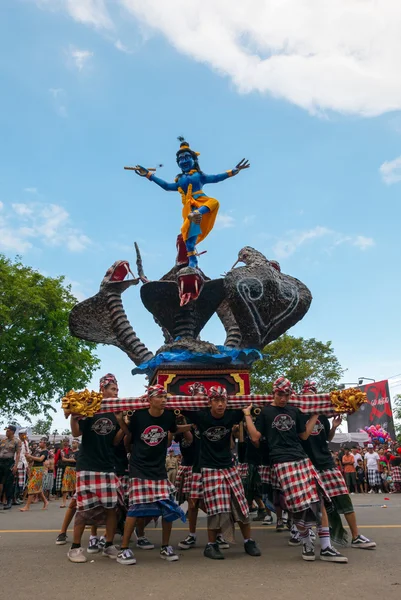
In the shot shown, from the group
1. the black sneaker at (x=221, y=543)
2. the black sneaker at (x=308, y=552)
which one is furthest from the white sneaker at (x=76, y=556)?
the black sneaker at (x=308, y=552)

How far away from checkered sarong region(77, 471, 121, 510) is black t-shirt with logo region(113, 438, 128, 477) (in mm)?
652

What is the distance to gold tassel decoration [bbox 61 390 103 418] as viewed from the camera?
4.95m

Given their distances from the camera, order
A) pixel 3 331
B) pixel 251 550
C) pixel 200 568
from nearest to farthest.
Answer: pixel 200 568 < pixel 251 550 < pixel 3 331

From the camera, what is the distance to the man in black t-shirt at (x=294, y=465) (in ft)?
16.1

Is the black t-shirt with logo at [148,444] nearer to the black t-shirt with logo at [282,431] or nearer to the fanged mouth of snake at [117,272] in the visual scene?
the black t-shirt with logo at [282,431]

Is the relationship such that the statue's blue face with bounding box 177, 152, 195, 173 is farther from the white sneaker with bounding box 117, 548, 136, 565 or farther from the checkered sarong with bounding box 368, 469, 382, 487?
the checkered sarong with bounding box 368, 469, 382, 487

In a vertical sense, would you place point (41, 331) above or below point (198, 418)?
above

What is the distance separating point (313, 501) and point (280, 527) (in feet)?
8.11

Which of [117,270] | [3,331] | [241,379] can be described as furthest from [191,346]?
[3,331]

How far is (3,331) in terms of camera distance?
21.2m

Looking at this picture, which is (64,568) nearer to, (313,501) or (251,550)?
(251,550)

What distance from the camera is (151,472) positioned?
5039 millimetres

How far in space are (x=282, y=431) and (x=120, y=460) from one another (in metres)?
2.00

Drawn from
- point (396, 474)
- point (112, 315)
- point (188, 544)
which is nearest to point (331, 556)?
point (188, 544)
